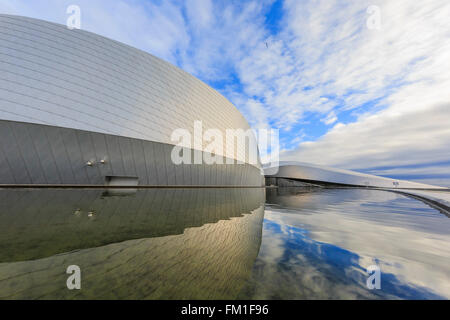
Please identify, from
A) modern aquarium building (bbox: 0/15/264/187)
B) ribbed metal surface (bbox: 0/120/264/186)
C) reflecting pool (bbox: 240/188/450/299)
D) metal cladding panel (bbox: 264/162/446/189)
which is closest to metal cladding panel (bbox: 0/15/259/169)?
modern aquarium building (bbox: 0/15/264/187)

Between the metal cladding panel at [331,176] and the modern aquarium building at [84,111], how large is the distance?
3454 cm

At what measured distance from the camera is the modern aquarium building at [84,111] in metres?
10.6

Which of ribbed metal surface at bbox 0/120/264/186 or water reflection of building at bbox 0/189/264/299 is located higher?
ribbed metal surface at bbox 0/120/264/186

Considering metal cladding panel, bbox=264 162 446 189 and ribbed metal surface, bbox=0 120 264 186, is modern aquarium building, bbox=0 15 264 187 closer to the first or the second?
ribbed metal surface, bbox=0 120 264 186

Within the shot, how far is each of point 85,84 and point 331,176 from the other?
44811mm

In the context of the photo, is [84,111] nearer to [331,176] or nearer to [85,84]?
[85,84]

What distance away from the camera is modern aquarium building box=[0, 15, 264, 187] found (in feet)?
34.6

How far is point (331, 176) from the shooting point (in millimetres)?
42750

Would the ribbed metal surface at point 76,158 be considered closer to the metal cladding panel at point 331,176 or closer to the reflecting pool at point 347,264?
the reflecting pool at point 347,264

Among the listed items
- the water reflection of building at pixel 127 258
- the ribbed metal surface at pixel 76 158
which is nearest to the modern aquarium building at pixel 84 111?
the ribbed metal surface at pixel 76 158

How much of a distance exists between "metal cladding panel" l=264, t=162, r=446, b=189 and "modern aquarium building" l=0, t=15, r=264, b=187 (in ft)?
113

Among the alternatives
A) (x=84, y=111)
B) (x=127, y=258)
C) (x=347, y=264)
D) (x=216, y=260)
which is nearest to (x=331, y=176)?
(x=84, y=111)
